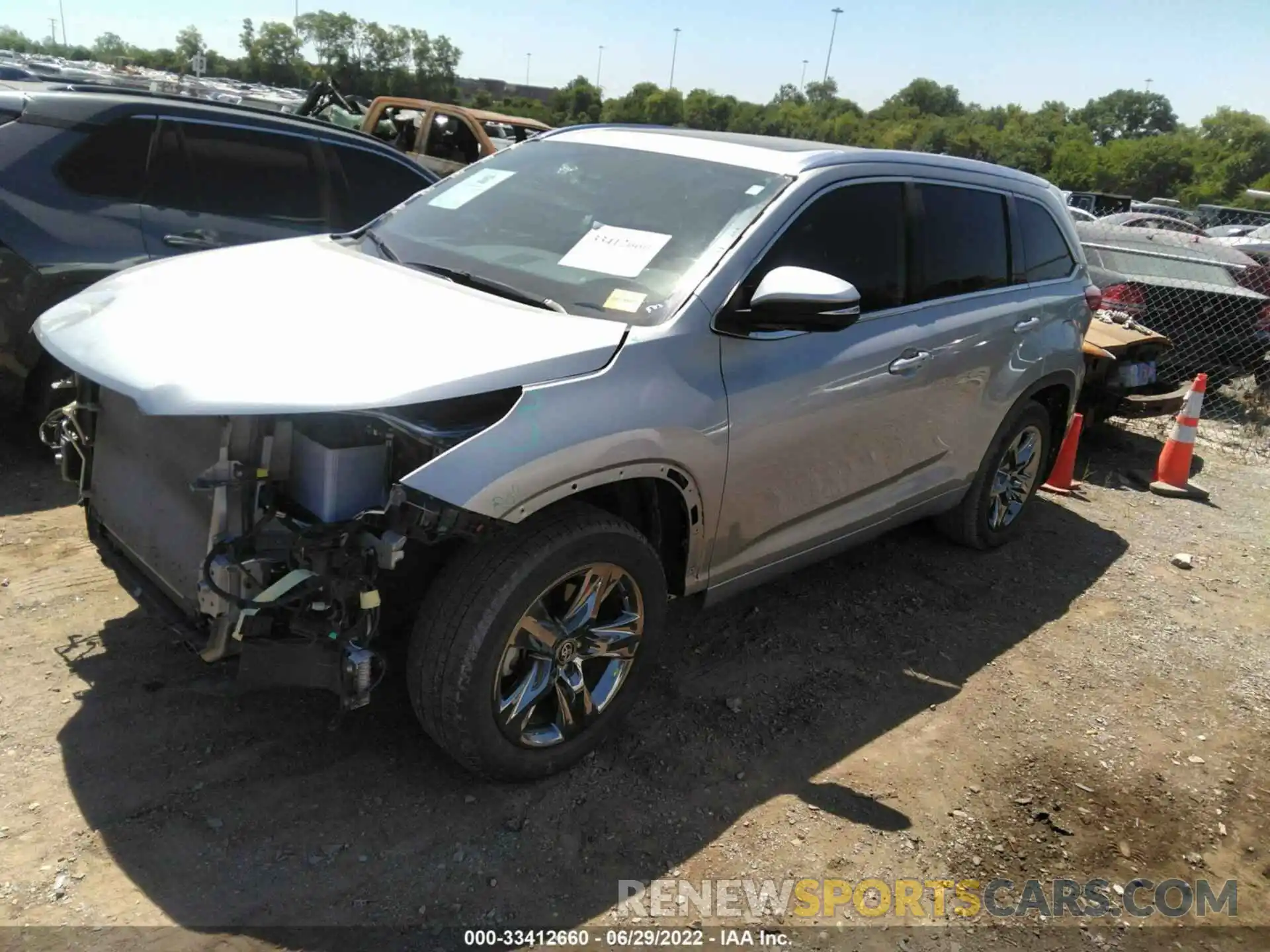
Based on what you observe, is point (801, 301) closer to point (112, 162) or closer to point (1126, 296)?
point (112, 162)

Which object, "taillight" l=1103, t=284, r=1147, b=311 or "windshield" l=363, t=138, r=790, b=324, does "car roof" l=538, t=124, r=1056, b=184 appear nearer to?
"windshield" l=363, t=138, r=790, b=324

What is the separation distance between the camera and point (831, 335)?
3.62 m

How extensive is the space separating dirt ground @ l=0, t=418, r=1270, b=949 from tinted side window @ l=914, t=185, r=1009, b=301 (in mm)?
1523

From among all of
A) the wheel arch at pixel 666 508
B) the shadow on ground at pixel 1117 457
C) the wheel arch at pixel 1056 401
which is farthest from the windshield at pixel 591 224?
the shadow on ground at pixel 1117 457

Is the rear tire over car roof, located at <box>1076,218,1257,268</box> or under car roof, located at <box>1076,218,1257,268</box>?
under

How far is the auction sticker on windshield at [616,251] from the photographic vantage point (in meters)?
3.30

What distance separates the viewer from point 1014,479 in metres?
5.38

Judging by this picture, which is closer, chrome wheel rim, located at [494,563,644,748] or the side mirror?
chrome wheel rim, located at [494,563,644,748]

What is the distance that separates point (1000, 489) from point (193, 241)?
4.51m

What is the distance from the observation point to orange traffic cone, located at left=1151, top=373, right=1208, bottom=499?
6.98 meters

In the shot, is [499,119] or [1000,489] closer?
[1000,489]

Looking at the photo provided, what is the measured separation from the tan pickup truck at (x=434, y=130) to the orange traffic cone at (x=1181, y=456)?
9896 millimetres

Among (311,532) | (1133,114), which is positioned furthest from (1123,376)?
(1133,114)

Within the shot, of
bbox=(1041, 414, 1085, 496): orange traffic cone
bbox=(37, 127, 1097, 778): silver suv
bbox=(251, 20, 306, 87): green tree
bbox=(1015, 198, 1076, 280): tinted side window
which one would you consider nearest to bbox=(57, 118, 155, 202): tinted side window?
bbox=(37, 127, 1097, 778): silver suv
